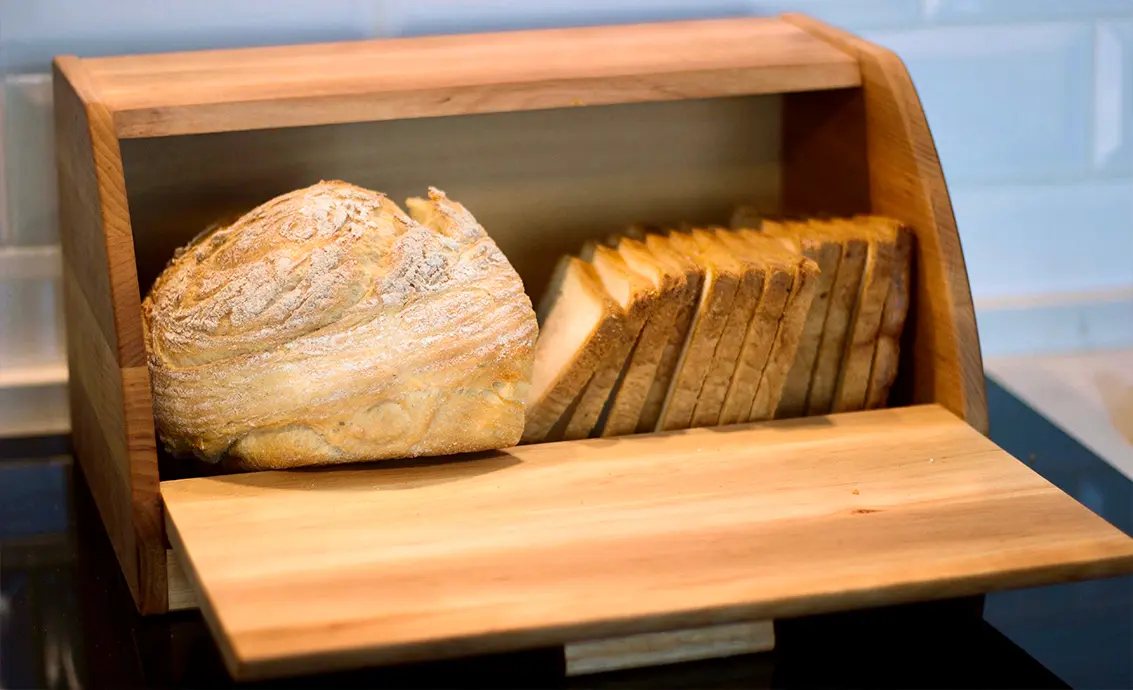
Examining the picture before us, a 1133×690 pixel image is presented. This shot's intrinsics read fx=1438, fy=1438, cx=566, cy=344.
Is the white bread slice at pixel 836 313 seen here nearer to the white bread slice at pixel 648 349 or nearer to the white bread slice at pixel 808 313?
the white bread slice at pixel 808 313

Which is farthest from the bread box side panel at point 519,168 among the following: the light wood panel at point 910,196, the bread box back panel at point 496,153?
the light wood panel at point 910,196

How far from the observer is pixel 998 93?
174cm

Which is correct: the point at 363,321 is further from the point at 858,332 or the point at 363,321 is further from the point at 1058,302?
the point at 1058,302

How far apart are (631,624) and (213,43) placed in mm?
858

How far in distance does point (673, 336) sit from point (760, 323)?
81 mm

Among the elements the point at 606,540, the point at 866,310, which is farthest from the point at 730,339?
the point at 606,540

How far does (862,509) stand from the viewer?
1131mm

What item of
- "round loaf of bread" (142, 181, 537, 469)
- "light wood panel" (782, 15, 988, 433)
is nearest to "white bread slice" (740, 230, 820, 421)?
"light wood panel" (782, 15, 988, 433)

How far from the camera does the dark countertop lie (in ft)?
3.54

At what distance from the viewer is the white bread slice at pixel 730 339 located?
1311mm

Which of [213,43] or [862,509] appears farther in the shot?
[213,43]

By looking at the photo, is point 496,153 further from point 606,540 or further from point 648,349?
point 606,540

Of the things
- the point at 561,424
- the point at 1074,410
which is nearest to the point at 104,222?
the point at 561,424

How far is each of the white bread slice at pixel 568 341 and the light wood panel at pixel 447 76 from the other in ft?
0.60
